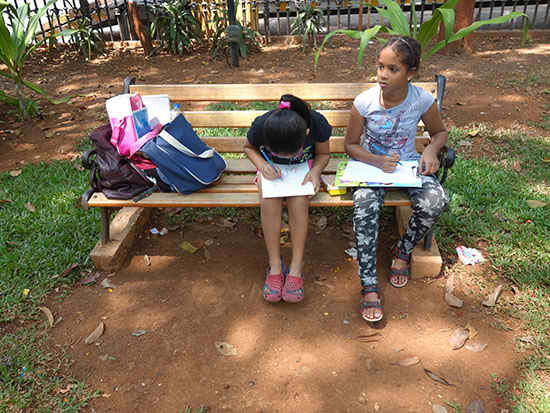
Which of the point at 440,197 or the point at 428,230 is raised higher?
the point at 440,197

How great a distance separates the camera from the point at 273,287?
2.65 m

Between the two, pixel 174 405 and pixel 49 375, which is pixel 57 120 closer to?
pixel 49 375

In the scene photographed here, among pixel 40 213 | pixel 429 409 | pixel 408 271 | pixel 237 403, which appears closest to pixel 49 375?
pixel 237 403

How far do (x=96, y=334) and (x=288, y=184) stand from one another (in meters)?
1.40

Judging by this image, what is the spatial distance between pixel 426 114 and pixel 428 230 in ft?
2.31

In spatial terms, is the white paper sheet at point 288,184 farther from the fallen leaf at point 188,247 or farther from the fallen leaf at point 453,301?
the fallen leaf at point 453,301

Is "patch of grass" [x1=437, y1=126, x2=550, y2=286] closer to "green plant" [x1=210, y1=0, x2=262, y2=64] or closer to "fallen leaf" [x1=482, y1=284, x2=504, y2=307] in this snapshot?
"fallen leaf" [x1=482, y1=284, x2=504, y2=307]

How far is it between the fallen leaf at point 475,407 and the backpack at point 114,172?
2.14m

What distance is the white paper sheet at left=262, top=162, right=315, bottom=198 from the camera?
2564 mm

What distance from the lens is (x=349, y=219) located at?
3.42 metres

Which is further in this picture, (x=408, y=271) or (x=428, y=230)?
(x=408, y=271)

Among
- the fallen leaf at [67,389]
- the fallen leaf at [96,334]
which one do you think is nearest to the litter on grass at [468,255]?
the fallen leaf at [96,334]

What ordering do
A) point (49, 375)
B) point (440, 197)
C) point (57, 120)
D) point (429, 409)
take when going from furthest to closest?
1. point (57, 120)
2. point (440, 197)
3. point (49, 375)
4. point (429, 409)

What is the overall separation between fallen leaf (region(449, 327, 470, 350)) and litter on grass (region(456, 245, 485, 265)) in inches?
22.9
